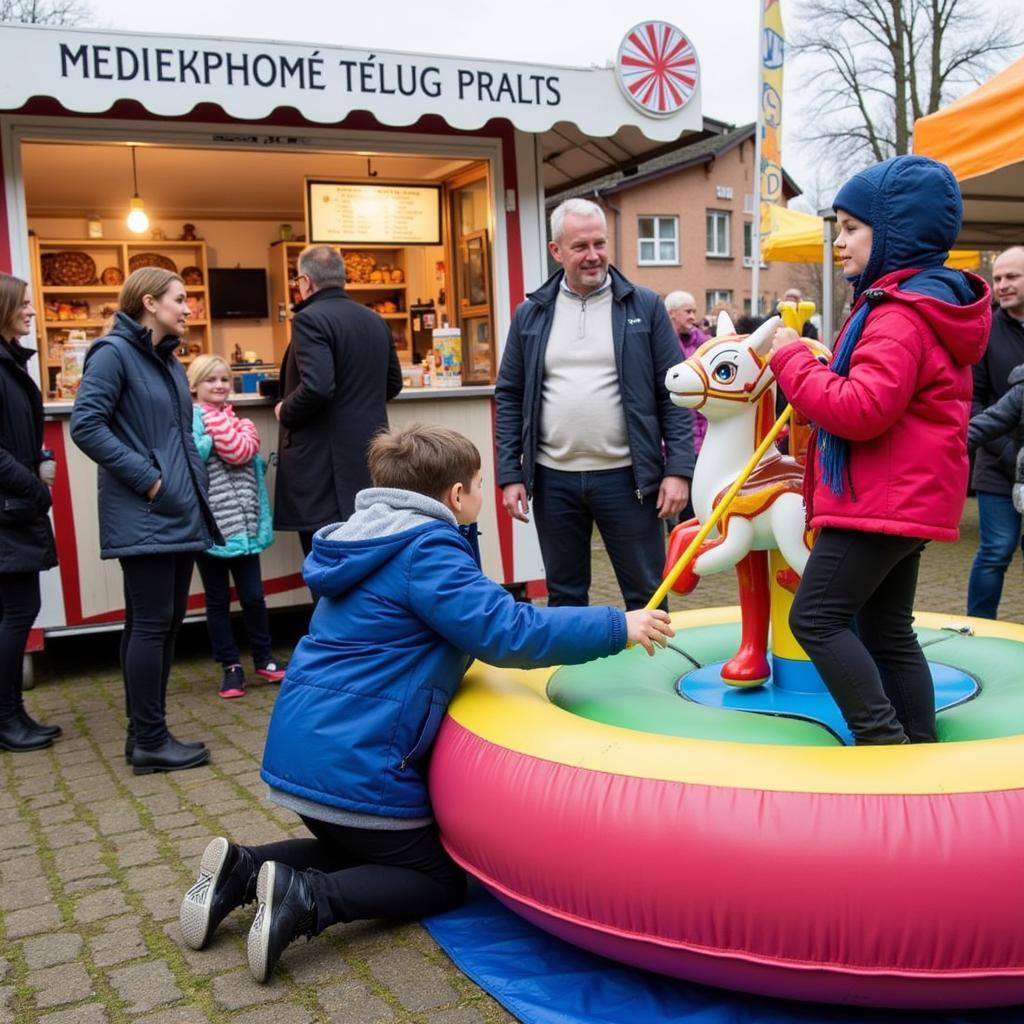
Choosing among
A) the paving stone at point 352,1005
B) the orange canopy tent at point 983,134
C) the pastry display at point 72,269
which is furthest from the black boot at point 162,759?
the pastry display at point 72,269

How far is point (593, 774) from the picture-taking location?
2.58m

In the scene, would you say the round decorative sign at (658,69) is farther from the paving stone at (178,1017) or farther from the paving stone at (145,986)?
the paving stone at (178,1017)

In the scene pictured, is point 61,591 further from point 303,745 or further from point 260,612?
point 303,745

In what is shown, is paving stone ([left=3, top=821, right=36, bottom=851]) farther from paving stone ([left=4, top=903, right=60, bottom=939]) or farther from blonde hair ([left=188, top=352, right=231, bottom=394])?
blonde hair ([left=188, top=352, right=231, bottom=394])

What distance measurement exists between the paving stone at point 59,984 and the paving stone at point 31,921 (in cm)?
25

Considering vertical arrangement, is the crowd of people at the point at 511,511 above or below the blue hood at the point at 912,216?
below

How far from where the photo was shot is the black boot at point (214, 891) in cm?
290

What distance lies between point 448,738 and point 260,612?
295 cm

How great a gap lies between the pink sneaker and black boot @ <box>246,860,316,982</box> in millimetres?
2925

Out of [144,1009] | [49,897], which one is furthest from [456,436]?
[49,897]

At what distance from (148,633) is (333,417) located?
65.9 inches

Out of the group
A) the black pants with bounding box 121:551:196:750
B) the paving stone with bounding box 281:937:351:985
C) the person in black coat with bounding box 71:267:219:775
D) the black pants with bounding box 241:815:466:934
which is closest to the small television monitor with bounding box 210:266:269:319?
the person in black coat with bounding box 71:267:219:775

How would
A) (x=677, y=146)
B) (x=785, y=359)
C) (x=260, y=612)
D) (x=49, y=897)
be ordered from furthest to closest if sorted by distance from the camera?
(x=677, y=146) < (x=260, y=612) < (x=49, y=897) < (x=785, y=359)

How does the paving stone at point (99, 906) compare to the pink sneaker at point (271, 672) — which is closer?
the paving stone at point (99, 906)
